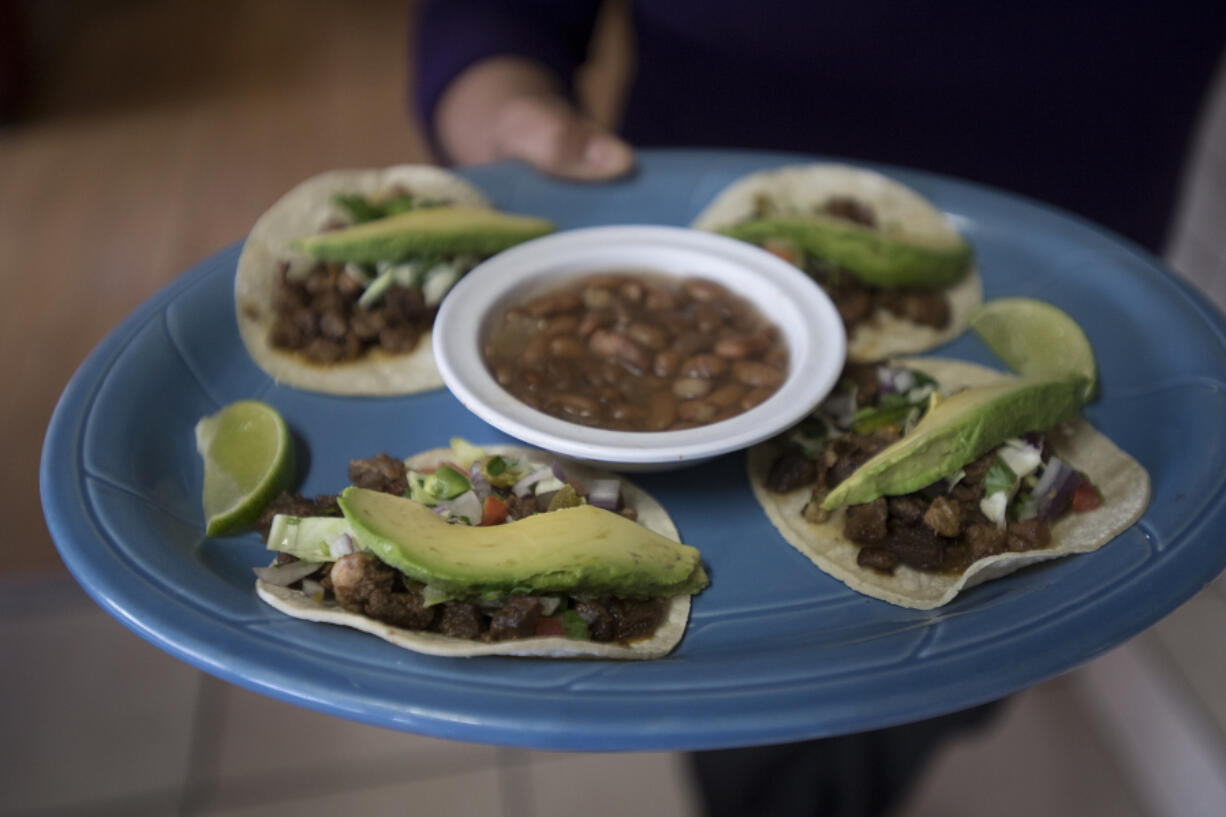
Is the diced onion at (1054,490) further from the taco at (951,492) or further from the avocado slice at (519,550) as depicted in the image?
the avocado slice at (519,550)

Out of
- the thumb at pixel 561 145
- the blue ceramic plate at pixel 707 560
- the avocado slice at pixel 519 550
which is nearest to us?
the blue ceramic plate at pixel 707 560

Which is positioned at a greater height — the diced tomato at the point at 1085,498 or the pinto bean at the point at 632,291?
the pinto bean at the point at 632,291

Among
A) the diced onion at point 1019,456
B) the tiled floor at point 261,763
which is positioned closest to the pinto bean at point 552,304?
the diced onion at point 1019,456

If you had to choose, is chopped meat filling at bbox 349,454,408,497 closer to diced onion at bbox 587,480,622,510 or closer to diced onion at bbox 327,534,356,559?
diced onion at bbox 327,534,356,559

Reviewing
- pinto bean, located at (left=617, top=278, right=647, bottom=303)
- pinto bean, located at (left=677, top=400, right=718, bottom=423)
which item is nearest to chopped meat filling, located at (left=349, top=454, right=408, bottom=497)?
pinto bean, located at (left=677, top=400, right=718, bottom=423)

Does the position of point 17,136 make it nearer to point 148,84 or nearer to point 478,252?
point 148,84

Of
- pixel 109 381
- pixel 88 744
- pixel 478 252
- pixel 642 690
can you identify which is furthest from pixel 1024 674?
pixel 88 744
